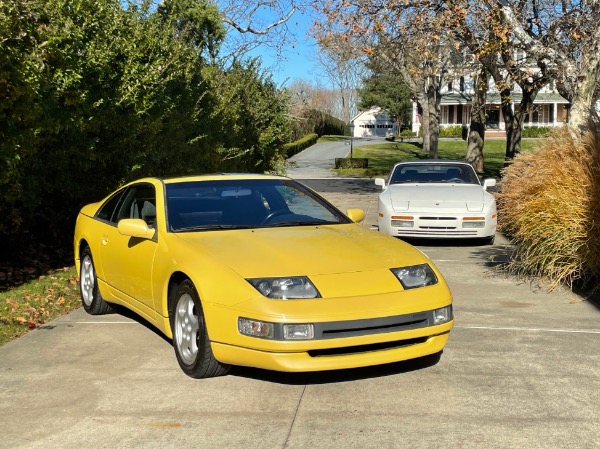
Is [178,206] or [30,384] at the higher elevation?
[178,206]

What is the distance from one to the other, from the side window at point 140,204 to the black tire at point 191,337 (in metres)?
1.05

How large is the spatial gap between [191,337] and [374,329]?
133 cm

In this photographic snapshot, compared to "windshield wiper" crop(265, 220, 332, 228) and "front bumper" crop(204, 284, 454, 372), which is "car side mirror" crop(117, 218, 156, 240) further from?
"front bumper" crop(204, 284, 454, 372)

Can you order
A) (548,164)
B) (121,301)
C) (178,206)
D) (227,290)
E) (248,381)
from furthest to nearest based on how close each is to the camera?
(548,164) < (121,301) < (178,206) < (248,381) < (227,290)

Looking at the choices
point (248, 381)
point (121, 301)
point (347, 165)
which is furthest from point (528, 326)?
point (347, 165)

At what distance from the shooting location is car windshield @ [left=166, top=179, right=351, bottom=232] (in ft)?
20.3

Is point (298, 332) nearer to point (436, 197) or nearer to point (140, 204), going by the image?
point (140, 204)

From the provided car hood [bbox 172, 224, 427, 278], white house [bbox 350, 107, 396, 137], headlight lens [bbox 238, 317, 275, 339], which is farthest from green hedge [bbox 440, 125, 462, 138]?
headlight lens [bbox 238, 317, 275, 339]

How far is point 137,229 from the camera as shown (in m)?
6.02

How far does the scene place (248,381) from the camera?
529 cm

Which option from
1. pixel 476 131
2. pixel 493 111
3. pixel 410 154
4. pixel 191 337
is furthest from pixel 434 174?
pixel 493 111

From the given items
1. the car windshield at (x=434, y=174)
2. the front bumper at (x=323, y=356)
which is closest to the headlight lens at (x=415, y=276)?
the front bumper at (x=323, y=356)

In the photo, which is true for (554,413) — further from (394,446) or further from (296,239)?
(296,239)

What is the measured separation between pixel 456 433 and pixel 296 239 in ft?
6.65
